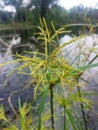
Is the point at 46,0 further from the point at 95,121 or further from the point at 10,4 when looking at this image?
the point at 95,121

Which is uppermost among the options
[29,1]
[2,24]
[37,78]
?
[37,78]

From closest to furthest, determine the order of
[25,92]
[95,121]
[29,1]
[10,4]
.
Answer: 1. [95,121]
2. [25,92]
3. [29,1]
4. [10,4]

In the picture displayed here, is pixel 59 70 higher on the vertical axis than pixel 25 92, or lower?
higher

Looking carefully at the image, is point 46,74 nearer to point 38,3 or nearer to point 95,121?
point 95,121

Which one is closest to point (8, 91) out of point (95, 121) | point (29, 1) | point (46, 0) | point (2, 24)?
point (95, 121)

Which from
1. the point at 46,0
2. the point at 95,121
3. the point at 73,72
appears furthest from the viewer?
the point at 46,0

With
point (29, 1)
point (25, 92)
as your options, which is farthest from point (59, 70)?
point (29, 1)

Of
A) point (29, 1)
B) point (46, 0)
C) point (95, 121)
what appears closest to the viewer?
point (95, 121)

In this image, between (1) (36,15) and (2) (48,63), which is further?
(1) (36,15)

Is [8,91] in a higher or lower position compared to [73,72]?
lower
